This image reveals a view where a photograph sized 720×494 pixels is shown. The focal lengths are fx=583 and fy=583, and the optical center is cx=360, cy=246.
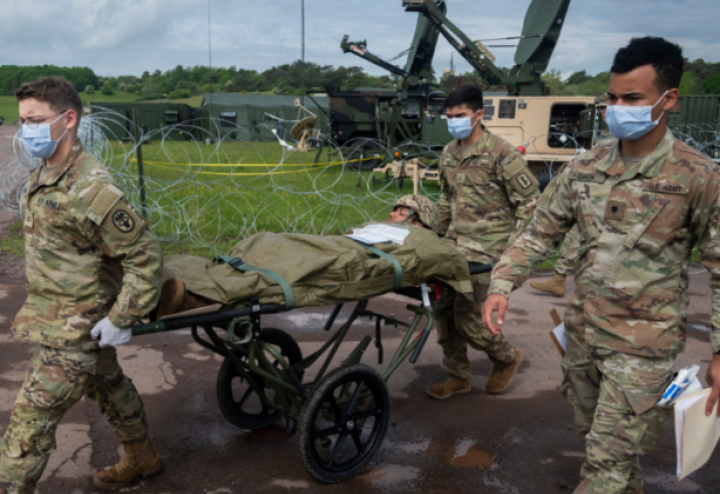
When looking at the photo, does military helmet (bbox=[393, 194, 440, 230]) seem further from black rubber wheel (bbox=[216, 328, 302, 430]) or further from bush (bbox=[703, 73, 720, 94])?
bush (bbox=[703, 73, 720, 94])

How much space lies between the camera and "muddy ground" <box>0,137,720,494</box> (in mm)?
3117

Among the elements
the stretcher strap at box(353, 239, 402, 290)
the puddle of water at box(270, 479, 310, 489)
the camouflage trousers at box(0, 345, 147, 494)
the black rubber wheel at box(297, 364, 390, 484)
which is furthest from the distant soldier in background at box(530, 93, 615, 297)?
the camouflage trousers at box(0, 345, 147, 494)

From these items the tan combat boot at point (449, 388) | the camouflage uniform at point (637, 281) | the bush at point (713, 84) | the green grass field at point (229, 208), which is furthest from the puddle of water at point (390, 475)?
the bush at point (713, 84)

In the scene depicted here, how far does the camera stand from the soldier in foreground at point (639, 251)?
2.19 meters

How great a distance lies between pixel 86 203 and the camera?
8.08ft

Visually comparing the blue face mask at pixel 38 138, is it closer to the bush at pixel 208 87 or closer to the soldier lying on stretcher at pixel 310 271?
the soldier lying on stretcher at pixel 310 271

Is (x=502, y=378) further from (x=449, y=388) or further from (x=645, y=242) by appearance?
(x=645, y=242)

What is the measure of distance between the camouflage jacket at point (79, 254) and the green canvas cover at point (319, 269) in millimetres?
202

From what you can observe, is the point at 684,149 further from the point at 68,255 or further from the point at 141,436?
the point at 141,436

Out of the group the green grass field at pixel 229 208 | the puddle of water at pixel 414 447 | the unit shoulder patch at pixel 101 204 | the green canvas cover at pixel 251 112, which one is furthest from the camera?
the green canvas cover at pixel 251 112

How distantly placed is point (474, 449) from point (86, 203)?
253cm

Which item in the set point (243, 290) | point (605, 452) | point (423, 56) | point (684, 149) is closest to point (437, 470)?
point (605, 452)

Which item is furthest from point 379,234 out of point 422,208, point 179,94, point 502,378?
point 179,94

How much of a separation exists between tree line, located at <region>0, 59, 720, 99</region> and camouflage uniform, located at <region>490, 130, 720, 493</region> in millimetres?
36882
